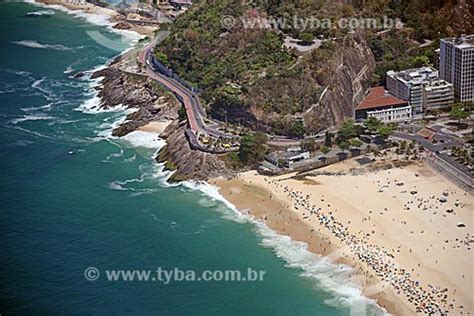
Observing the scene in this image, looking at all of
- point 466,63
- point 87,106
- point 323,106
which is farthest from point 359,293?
point 87,106

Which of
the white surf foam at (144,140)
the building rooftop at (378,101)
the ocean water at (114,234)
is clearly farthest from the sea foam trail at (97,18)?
the building rooftop at (378,101)

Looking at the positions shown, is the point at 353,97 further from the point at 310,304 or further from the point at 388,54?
the point at 310,304

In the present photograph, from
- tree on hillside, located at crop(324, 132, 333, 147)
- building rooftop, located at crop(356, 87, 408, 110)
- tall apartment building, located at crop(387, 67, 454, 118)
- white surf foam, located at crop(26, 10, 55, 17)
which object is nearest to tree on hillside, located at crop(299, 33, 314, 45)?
building rooftop, located at crop(356, 87, 408, 110)

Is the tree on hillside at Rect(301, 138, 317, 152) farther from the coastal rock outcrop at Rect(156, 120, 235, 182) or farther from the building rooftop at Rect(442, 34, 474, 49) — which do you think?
the building rooftop at Rect(442, 34, 474, 49)

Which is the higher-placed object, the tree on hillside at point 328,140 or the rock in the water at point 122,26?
the rock in the water at point 122,26

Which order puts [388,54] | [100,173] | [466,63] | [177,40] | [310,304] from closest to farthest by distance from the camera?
[310,304] → [100,173] → [466,63] → [388,54] → [177,40]

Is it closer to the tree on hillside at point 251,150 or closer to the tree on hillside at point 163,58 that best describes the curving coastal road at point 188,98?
the tree on hillside at point 163,58

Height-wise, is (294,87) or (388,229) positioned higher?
(294,87)
